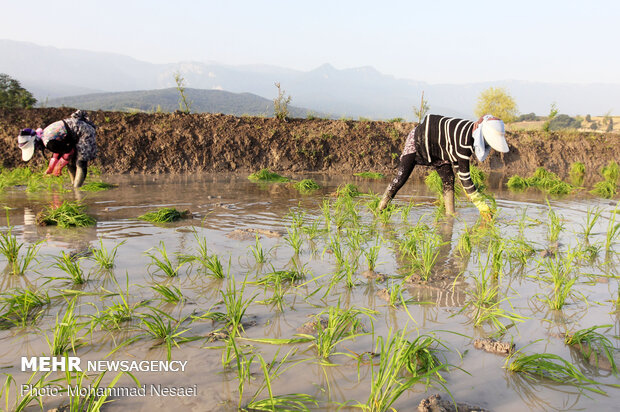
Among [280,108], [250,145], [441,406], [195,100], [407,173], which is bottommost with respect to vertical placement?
[441,406]

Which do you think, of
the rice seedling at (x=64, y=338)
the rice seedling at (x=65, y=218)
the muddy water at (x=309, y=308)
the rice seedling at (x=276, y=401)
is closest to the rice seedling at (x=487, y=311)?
the muddy water at (x=309, y=308)

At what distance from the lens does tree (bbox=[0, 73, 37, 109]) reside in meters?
12.8

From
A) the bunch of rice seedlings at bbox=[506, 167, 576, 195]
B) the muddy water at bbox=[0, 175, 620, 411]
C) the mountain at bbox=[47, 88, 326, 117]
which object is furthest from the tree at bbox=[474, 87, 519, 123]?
the mountain at bbox=[47, 88, 326, 117]

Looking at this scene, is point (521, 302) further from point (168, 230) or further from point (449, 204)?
point (168, 230)

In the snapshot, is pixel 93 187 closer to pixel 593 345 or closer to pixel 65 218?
pixel 65 218

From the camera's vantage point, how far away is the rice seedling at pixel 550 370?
2.02 meters

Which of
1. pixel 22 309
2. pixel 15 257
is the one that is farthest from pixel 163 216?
pixel 22 309

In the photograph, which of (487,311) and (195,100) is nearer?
(487,311)

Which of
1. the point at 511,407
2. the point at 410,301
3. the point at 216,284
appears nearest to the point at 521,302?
the point at 410,301

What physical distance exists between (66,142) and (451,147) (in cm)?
659

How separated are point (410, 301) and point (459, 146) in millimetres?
3071

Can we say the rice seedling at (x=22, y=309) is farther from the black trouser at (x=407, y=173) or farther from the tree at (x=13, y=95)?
the tree at (x=13, y=95)

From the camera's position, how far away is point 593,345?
2.39 metres

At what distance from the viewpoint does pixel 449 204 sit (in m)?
6.23
